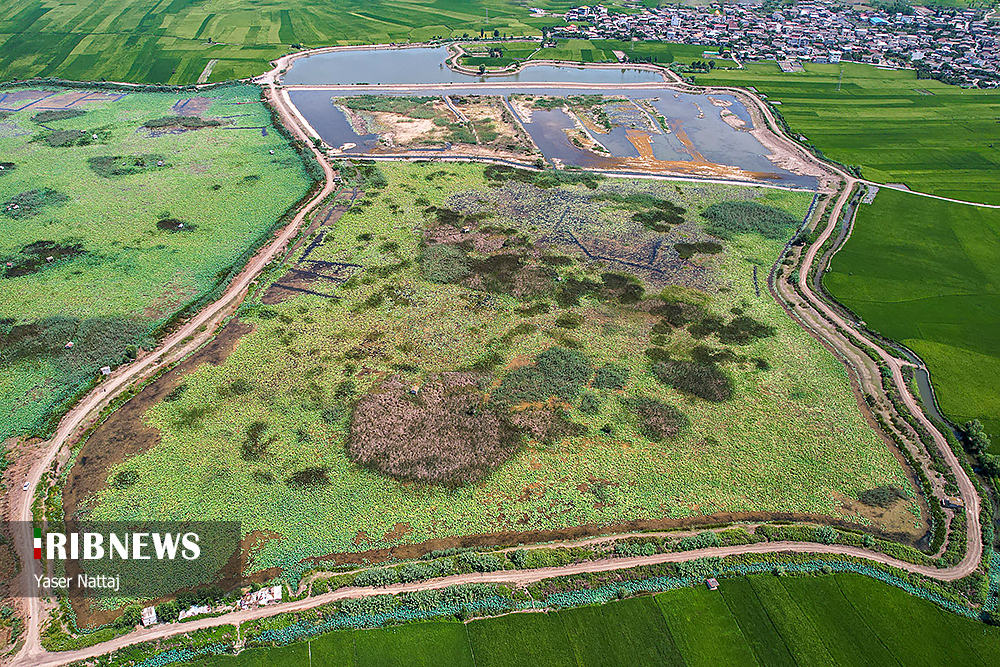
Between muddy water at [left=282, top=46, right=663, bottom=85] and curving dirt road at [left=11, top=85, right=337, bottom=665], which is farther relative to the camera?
muddy water at [left=282, top=46, right=663, bottom=85]

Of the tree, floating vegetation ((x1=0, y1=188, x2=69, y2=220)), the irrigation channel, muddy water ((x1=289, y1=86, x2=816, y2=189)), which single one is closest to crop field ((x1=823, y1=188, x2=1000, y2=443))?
the tree

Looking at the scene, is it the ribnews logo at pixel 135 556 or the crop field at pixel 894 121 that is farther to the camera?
the crop field at pixel 894 121

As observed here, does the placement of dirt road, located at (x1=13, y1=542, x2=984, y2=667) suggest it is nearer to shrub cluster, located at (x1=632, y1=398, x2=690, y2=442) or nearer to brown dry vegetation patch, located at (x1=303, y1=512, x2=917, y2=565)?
brown dry vegetation patch, located at (x1=303, y1=512, x2=917, y2=565)

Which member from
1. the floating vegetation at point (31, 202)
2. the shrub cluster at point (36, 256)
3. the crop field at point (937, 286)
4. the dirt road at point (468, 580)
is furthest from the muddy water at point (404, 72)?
the dirt road at point (468, 580)

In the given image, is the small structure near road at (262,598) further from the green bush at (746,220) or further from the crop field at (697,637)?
the green bush at (746,220)

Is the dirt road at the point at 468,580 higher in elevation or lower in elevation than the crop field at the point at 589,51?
lower

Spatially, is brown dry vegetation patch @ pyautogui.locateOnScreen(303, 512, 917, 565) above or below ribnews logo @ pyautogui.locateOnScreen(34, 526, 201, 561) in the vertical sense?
above

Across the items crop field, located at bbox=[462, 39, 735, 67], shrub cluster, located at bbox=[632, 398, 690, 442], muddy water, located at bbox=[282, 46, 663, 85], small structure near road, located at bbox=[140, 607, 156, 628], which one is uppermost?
crop field, located at bbox=[462, 39, 735, 67]

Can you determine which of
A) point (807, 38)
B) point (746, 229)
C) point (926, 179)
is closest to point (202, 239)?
point (746, 229)
